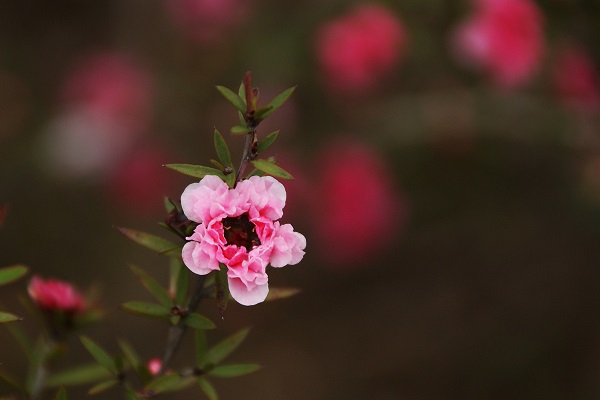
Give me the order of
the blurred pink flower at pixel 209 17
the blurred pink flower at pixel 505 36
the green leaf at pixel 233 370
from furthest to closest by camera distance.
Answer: the blurred pink flower at pixel 209 17
the blurred pink flower at pixel 505 36
the green leaf at pixel 233 370

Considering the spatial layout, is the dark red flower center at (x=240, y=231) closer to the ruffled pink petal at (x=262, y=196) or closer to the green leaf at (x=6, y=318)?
the ruffled pink petal at (x=262, y=196)

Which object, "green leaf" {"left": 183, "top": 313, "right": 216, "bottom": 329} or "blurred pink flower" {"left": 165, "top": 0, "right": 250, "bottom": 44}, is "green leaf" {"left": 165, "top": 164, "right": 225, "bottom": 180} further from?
"blurred pink flower" {"left": 165, "top": 0, "right": 250, "bottom": 44}

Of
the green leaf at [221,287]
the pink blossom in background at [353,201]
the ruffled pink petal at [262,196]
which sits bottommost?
the pink blossom in background at [353,201]

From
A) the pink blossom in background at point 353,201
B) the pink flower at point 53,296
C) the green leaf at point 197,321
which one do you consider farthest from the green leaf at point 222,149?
the pink blossom in background at point 353,201

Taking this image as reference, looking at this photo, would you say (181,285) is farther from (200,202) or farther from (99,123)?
(99,123)

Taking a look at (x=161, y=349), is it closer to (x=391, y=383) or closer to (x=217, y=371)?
(x=391, y=383)

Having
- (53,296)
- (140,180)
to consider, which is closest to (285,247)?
(53,296)
